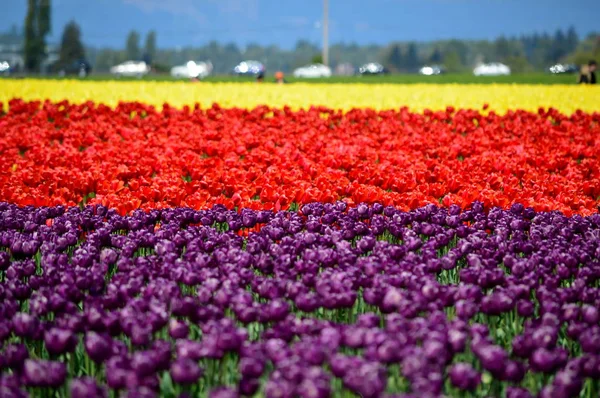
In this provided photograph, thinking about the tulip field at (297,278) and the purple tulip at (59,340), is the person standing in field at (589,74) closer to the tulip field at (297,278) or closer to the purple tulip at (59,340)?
the tulip field at (297,278)

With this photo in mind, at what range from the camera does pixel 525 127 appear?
42.6 ft

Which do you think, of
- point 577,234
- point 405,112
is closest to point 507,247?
point 577,234

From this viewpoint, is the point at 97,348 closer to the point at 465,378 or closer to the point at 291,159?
the point at 465,378

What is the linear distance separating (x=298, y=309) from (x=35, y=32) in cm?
10413

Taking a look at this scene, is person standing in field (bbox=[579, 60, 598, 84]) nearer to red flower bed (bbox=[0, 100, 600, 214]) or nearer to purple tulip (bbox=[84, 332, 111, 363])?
red flower bed (bbox=[0, 100, 600, 214])

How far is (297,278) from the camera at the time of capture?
4.78 meters

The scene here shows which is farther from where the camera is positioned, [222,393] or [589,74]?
[589,74]

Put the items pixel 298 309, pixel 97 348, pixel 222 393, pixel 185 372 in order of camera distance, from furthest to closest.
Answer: pixel 298 309 → pixel 97 348 → pixel 185 372 → pixel 222 393

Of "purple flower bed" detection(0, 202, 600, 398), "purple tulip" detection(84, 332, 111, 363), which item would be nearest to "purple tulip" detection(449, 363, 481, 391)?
"purple flower bed" detection(0, 202, 600, 398)

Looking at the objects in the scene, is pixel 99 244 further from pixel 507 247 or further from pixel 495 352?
pixel 495 352

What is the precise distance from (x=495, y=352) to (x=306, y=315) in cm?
127

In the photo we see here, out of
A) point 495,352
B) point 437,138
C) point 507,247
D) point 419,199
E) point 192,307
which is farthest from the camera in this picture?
point 437,138

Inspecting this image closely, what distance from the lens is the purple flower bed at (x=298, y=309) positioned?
3.05 metres

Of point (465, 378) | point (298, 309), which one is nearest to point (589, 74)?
point (298, 309)
